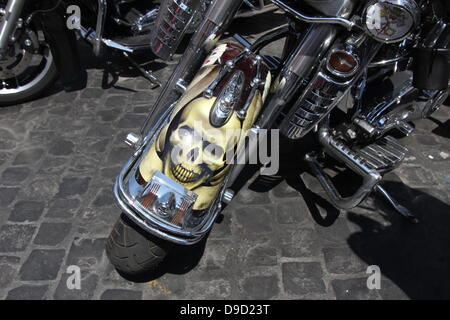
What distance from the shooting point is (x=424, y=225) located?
2443 millimetres

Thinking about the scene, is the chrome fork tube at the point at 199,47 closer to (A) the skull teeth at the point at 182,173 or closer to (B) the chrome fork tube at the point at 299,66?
(B) the chrome fork tube at the point at 299,66

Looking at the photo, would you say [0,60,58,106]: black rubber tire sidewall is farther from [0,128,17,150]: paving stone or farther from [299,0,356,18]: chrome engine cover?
[299,0,356,18]: chrome engine cover

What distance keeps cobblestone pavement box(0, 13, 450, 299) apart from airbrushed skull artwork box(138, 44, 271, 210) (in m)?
0.67

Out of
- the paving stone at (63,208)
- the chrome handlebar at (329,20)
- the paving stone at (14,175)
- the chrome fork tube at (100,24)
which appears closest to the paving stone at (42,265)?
the paving stone at (63,208)

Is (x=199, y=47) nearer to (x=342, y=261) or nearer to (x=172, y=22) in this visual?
Answer: (x=172, y=22)

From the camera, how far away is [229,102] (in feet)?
5.41

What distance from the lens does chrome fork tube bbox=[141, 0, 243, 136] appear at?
1707 millimetres

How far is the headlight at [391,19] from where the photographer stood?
148 centimetres

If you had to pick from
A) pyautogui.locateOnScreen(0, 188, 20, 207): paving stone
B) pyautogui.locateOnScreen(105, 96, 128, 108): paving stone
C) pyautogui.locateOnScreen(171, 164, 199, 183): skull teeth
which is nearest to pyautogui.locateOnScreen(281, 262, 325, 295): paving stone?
pyautogui.locateOnScreen(171, 164, 199, 183): skull teeth

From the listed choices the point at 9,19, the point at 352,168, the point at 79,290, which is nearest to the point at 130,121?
the point at 9,19

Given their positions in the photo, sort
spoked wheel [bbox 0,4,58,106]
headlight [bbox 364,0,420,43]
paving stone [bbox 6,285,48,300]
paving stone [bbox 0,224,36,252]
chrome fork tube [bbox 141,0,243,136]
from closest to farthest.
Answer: headlight [bbox 364,0,420,43] → chrome fork tube [bbox 141,0,243,136] → paving stone [bbox 6,285,48,300] → paving stone [bbox 0,224,36,252] → spoked wheel [bbox 0,4,58,106]

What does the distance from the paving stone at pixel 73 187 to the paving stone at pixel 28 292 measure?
2.24ft

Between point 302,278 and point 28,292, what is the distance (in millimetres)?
1508

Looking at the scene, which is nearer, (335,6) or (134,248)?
(335,6)
